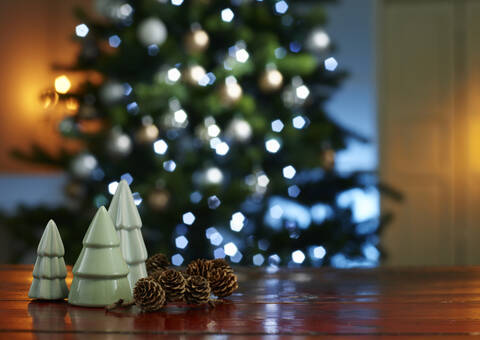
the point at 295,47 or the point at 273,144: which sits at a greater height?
the point at 295,47

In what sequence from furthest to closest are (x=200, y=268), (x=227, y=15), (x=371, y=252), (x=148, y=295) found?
(x=371, y=252)
(x=227, y=15)
(x=200, y=268)
(x=148, y=295)

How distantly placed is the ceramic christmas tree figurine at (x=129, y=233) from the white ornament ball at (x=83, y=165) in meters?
1.68

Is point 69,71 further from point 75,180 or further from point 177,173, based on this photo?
point 177,173

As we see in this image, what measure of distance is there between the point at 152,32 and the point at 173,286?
173 centimetres

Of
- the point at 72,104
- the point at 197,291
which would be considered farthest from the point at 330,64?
the point at 197,291

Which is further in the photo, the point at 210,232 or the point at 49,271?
the point at 210,232

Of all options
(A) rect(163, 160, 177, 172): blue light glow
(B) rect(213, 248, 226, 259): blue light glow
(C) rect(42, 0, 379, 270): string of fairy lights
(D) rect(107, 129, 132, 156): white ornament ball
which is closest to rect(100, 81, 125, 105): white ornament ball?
(C) rect(42, 0, 379, 270): string of fairy lights

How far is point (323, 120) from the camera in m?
2.71

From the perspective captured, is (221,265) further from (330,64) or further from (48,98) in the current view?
(330,64)

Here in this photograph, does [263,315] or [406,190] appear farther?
[406,190]

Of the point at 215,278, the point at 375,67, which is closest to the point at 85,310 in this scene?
the point at 215,278

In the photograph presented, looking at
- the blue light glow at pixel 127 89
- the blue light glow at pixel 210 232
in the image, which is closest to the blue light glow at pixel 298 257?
the blue light glow at pixel 210 232

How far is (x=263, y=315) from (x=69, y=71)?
7.03 feet

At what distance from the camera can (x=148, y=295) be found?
76 centimetres
